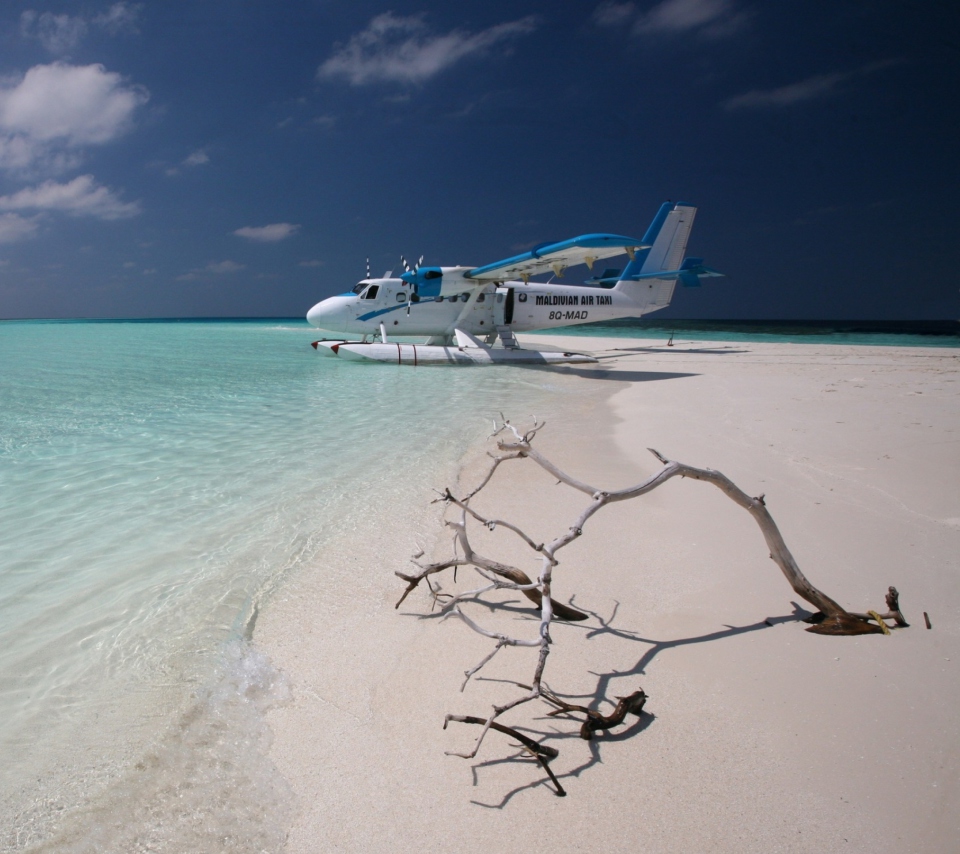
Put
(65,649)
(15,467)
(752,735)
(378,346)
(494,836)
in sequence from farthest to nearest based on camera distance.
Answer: (378,346)
(15,467)
(65,649)
(752,735)
(494,836)

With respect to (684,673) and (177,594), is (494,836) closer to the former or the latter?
(684,673)

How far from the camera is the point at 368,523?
148 inches

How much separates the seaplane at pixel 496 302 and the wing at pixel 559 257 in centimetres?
3

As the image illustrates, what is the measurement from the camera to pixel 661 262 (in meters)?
18.8

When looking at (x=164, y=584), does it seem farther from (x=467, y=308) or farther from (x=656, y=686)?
(x=467, y=308)

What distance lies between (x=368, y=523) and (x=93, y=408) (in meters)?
6.42

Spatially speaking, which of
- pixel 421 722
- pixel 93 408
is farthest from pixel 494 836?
pixel 93 408

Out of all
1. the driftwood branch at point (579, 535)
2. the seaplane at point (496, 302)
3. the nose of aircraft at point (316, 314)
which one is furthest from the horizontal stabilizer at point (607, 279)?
the driftwood branch at point (579, 535)

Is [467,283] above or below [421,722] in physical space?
above

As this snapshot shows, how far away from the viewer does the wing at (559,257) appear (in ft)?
37.4

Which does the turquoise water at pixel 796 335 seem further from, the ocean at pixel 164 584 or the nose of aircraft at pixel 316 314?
the ocean at pixel 164 584

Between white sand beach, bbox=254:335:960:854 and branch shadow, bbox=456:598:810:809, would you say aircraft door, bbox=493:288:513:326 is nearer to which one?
white sand beach, bbox=254:335:960:854

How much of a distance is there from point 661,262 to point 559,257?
23.6ft

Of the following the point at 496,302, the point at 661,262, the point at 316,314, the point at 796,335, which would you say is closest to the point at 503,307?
the point at 496,302
